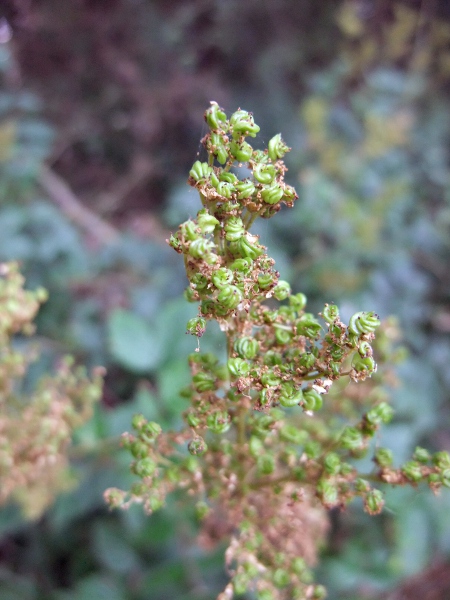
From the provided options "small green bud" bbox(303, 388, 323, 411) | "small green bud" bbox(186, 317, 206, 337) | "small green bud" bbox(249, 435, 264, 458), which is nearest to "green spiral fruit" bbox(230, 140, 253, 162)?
"small green bud" bbox(186, 317, 206, 337)

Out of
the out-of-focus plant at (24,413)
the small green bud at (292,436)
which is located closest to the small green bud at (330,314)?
the small green bud at (292,436)

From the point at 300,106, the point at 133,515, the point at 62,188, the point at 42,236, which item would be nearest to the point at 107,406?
the point at 133,515

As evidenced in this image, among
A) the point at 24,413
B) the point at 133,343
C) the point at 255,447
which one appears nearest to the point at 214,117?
the point at 255,447

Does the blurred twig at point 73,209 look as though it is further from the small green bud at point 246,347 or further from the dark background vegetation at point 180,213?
the small green bud at point 246,347

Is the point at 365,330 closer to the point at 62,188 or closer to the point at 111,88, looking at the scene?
the point at 62,188

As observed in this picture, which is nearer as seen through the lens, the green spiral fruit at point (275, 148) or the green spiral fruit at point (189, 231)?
the green spiral fruit at point (189, 231)

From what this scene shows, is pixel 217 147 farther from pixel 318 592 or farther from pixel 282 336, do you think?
A: pixel 318 592
